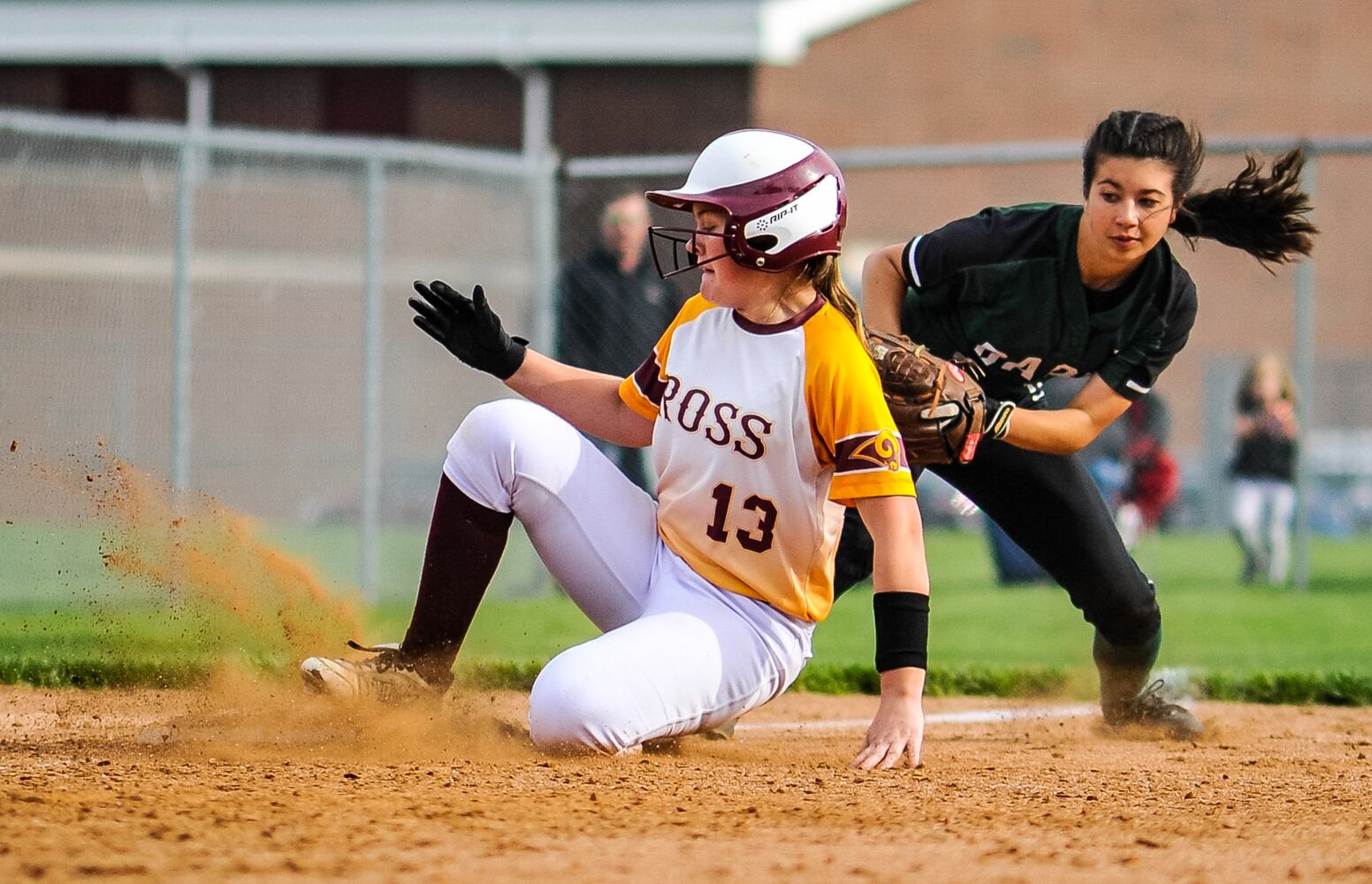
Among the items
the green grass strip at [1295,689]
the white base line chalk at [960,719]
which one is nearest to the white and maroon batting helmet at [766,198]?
the white base line chalk at [960,719]

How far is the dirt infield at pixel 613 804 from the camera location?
3000 millimetres

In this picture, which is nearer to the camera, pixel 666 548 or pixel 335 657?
pixel 666 548

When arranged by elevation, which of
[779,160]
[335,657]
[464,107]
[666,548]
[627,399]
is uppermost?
[464,107]

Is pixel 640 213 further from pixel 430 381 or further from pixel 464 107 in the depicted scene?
pixel 464 107

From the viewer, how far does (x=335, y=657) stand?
4.82 m

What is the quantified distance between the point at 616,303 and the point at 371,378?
64.1 inches

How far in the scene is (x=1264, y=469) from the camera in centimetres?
1212

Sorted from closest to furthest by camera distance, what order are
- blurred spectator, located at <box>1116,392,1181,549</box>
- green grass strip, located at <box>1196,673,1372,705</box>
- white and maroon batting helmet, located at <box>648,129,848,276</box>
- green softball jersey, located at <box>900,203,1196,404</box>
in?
white and maroon batting helmet, located at <box>648,129,848,276</box>
green softball jersey, located at <box>900,203,1196,404</box>
green grass strip, located at <box>1196,673,1372,705</box>
blurred spectator, located at <box>1116,392,1181,549</box>

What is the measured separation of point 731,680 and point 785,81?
17771mm

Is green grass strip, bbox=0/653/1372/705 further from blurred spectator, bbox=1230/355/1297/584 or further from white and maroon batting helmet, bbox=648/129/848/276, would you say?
blurred spectator, bbox=1230/355/1297/584

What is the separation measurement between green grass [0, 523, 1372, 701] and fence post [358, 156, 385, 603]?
18cm

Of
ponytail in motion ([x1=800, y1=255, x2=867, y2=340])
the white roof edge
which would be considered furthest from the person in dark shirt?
the white roof edge

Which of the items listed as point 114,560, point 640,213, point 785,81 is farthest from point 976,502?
point 785,81

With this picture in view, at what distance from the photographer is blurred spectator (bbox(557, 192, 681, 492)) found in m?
9.72
